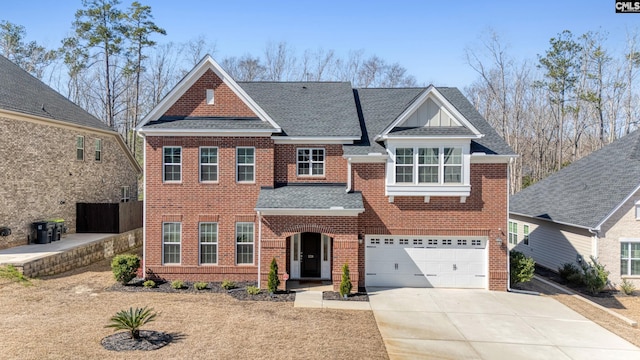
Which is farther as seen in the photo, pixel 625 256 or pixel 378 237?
pixel 625 256

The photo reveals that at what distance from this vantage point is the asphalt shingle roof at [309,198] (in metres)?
15.5

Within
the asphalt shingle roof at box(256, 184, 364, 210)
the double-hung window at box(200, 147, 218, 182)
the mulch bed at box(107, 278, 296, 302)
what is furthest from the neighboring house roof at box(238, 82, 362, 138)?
the mulch bed at box(107, 278, 296, 302)

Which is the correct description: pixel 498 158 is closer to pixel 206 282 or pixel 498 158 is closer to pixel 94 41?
pixel 206 282

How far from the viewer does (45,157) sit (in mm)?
20781

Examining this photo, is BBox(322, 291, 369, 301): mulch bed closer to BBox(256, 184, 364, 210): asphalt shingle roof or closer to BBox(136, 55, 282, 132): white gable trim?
BBox(256, 184, 364, 210): asphalt shingle roof

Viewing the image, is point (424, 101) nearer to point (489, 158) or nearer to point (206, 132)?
point (489, 158)

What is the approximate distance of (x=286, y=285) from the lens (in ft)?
53.0

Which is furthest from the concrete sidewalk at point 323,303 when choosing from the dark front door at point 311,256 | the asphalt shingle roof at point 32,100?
the asphalt shingle roof at point 32,100

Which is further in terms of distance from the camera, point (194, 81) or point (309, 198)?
point (194, 81)

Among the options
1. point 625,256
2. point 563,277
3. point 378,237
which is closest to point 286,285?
point 378,237

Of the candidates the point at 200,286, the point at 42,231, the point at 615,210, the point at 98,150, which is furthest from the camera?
the point at 98,150

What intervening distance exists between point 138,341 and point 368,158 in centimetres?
1052

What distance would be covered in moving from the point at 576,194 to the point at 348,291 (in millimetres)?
14766

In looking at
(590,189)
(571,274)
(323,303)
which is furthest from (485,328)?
(590,189)
